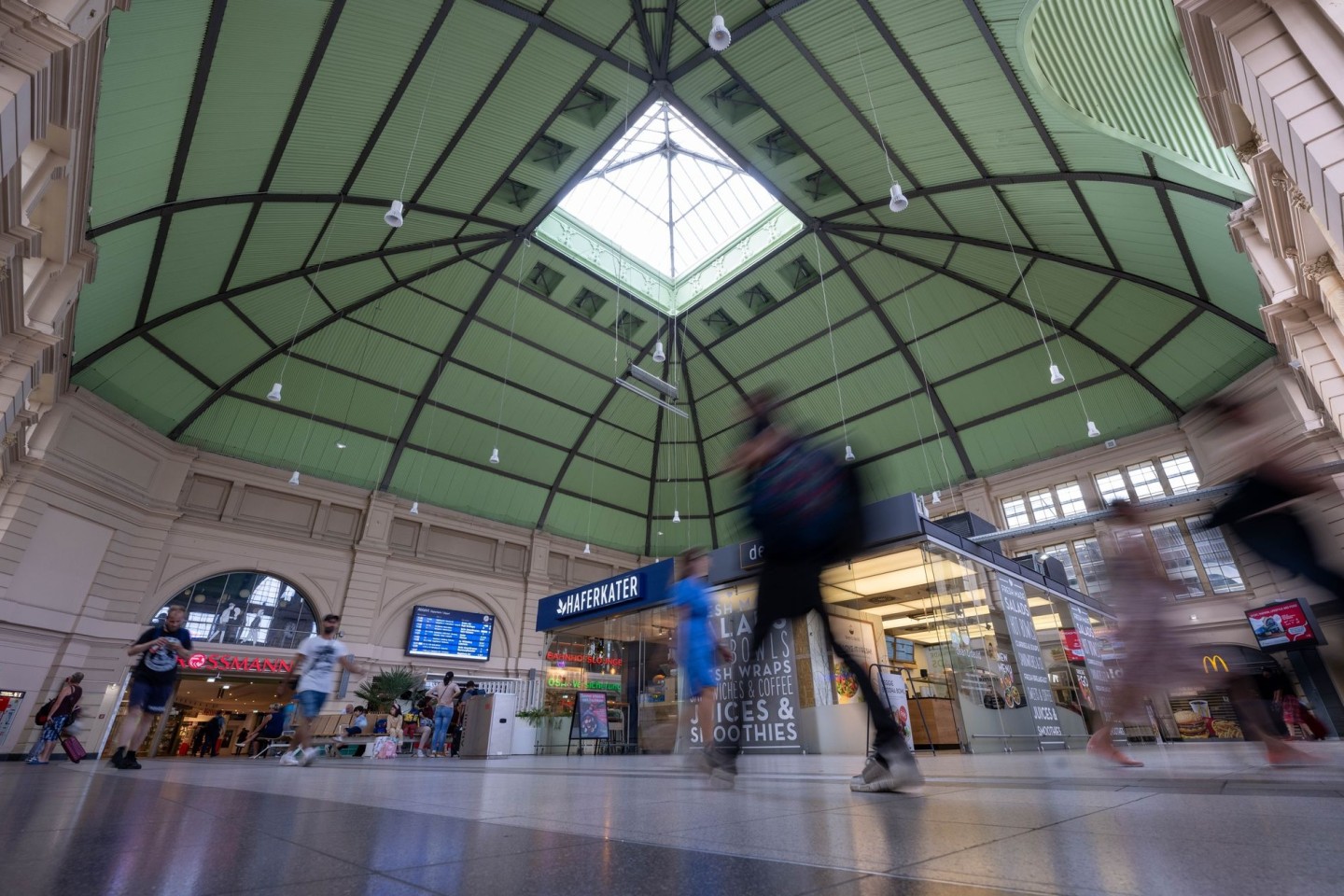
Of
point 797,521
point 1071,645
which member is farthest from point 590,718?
point 797,521

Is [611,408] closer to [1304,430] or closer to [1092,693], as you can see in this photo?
[1092,693]

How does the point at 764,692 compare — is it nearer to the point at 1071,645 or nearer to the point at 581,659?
the point at 1071,645

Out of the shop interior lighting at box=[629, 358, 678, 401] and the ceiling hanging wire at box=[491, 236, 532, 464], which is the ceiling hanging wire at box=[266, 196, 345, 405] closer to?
the ceiling hanging wire at box=[491, 236, 532, 464]

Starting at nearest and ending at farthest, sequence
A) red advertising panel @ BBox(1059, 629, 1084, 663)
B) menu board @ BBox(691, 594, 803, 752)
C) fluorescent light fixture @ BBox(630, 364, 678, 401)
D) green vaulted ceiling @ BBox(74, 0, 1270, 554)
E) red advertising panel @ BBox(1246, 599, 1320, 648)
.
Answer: menu board @ BBox(691, 594, 803, 752), green vaulted ceiling @ BBox(74, 0, 1270, 554), red advertising panel @ BBox(1059, 629, 1084, 663), fluorescent light fixture @ BBox(630, 364, 678, 401), red advertising panel @ BBox(1246, 599, 1320, 648)

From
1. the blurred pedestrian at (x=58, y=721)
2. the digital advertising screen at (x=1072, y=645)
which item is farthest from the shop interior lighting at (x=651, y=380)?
the blurred pedestrian at (x=58, y=721)

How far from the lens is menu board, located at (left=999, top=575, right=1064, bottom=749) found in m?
8.70

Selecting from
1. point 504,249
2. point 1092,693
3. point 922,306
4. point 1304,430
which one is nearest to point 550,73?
point 504,249

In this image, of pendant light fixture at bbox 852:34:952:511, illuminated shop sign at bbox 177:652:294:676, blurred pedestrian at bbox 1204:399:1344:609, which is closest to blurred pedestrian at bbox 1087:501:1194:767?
blurred pedestrian at bbox 1204:399:1344:609

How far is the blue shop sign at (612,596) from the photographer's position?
10.9 m

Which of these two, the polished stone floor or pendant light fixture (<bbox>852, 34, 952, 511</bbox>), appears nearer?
the polished stone floor

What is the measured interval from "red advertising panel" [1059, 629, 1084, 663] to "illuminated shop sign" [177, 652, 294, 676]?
18737mm

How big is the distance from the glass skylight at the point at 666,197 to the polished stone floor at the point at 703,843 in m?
15.7

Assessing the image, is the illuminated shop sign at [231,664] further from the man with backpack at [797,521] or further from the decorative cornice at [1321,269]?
the decorative cornice at [1321,269]

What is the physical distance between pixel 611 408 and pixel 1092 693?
652 inches
